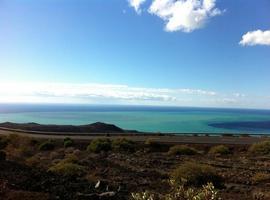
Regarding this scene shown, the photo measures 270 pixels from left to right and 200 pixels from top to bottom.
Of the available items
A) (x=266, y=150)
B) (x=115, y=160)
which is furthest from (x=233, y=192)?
(x=266, y=150)

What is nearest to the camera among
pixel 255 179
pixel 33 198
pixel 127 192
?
pixel 33 198

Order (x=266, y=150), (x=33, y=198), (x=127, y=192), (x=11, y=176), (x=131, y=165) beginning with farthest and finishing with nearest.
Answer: (x=266, y=150) → (x=131, y=165) → (x=11, y=176) → (x=127, y=192) → (x=33, y=198)

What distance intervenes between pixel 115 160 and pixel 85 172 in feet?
22.4

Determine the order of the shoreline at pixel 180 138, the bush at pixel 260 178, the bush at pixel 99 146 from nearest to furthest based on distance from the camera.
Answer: the bush at pixel 260 178 < the bush at pixel 99 146 < the shoreline at pixel 180 138

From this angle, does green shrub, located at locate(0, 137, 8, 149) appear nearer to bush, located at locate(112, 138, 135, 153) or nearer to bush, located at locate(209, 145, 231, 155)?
bush, located at locate(112, 138, 135, 153)

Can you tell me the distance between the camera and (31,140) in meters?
40.3

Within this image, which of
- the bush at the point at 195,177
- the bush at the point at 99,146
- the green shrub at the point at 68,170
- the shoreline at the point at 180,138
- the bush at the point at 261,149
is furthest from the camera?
the shoreline at the point at 180,138

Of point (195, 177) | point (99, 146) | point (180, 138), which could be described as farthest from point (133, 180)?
point (180, 138)

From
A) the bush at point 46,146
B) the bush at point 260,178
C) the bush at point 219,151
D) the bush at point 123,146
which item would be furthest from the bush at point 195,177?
the bush at point 46,146

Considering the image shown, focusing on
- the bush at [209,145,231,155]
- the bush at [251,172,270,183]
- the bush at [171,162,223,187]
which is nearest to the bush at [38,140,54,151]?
the bush at [209,145,231,155]

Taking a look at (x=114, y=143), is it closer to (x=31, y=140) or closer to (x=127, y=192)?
(x=31, y=140)

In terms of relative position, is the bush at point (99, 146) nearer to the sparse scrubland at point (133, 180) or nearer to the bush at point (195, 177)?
the sparse scrubland at point (133, 180)

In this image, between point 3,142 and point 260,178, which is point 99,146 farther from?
point 260,178

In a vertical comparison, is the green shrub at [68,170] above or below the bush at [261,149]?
above
